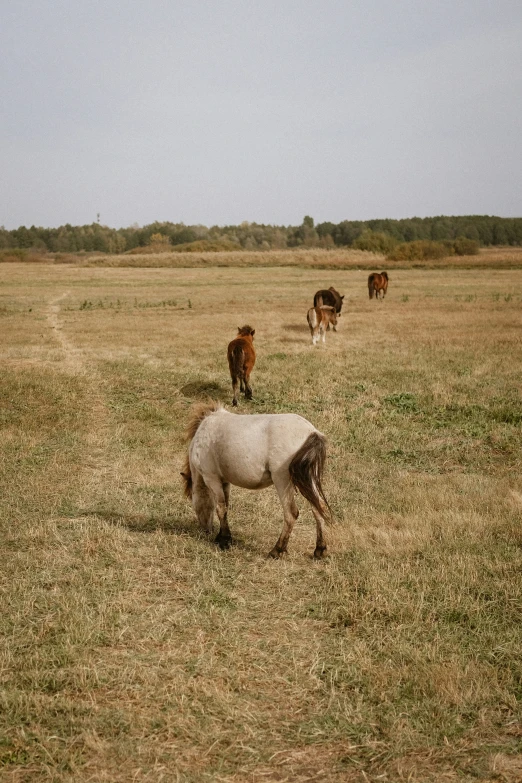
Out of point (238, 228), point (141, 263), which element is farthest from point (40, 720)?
point (238, 228)

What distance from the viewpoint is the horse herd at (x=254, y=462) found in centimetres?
572

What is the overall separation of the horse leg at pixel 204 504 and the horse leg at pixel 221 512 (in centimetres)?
25

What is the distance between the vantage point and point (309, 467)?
5.66 meters

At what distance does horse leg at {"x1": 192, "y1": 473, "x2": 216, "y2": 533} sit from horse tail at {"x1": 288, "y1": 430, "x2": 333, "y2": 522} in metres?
1.23

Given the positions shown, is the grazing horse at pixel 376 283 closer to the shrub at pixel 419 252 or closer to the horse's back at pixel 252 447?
the horse's back at pixel 252 447

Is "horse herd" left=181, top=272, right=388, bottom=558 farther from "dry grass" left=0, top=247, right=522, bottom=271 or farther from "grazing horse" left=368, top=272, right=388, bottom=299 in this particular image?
"dry grass" left=0, top=247, right=522, bottom=271

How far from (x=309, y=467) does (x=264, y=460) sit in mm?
460

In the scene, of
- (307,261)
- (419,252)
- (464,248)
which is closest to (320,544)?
(307,261)

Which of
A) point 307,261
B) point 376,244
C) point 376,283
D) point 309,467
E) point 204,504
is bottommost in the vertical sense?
point 204,504

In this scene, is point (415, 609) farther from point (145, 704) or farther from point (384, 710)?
point (145, 704)

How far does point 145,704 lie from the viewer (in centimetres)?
381

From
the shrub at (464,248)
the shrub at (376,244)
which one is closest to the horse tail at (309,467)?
the shrub at (376,244)

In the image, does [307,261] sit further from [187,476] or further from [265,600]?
[265,600]

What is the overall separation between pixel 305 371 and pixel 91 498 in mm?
7919
